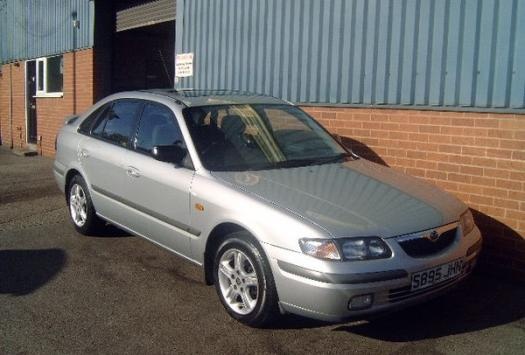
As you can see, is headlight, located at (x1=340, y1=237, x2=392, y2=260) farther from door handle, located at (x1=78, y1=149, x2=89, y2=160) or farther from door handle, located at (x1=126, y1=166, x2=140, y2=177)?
door handle, located at (x1=78, y1=149, x2=89, y2=160)

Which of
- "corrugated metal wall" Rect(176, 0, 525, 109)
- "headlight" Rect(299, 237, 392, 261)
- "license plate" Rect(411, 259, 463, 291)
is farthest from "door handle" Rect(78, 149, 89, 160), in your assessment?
"license plate" Rect(411, 259, 463, 291)

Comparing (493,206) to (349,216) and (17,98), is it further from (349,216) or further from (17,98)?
(17,98)

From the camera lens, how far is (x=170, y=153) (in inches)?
176

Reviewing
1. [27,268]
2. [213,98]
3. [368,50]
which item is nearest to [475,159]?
[368,50]

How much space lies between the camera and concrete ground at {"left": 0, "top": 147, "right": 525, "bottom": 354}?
369 cm

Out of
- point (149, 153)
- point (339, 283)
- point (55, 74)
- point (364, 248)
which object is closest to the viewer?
point (339, 283)

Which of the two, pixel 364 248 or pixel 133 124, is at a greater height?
pixel 133 124

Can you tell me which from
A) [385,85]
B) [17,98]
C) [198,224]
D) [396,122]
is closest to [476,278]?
[396,122]

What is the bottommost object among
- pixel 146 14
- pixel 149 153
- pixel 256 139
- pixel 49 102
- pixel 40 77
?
Result: pixel 149 153

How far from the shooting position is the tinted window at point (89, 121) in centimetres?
609

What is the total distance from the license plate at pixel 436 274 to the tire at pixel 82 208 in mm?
3650

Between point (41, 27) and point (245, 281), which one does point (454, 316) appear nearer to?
point (245, 281)

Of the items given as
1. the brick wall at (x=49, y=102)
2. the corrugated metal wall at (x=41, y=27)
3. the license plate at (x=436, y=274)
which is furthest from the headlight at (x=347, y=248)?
the corrugated metal wall at (x=41, y=27)

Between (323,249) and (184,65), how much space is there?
21.1 ft
